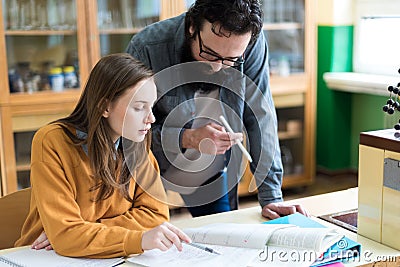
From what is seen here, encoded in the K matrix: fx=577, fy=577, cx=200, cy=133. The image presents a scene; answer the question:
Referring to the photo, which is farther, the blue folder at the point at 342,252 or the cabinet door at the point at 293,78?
the cabinet door at the point at 293,78

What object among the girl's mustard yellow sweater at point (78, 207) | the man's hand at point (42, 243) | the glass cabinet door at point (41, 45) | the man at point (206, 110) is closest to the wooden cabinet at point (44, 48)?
the glass cabinet door at point (41, 45)

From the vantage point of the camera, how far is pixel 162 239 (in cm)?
122

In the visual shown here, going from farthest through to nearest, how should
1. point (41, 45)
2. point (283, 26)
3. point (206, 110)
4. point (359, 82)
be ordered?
point (283, 26) → point (359, 82) → point (41, 45) → point (206, 110)

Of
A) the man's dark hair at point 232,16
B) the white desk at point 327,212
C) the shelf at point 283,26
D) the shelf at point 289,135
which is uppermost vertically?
the man's dark hair at point 232,16

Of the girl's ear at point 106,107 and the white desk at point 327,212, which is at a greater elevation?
the girl's ear at point 106,107

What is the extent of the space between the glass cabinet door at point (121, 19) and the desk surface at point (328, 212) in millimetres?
1791

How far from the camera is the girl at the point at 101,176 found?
49.3 inches

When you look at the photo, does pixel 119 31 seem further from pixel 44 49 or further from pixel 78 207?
pixel 78 207

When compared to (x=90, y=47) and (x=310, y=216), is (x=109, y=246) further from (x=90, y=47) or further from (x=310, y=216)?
(x=90, y=47)

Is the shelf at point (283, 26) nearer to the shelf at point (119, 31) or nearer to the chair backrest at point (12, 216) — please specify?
the shelf at point (119, 31)

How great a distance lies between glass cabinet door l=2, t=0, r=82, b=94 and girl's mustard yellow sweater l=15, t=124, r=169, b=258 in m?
1.69

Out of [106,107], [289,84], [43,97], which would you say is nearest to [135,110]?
[106,107]

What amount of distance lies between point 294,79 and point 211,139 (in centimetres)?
209

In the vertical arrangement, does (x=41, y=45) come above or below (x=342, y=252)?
above
